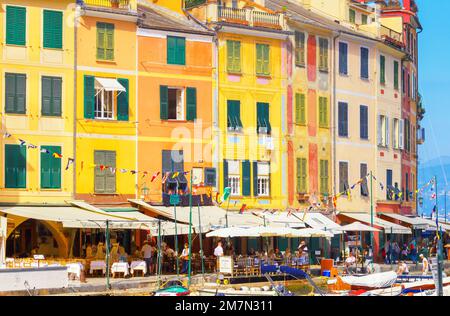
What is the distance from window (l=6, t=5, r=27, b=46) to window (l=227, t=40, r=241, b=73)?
11239 mm

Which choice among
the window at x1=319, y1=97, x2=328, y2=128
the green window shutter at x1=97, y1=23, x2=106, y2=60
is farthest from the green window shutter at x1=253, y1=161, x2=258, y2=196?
the green window shutter at x1=97, y1=23, x2=106, y2=60

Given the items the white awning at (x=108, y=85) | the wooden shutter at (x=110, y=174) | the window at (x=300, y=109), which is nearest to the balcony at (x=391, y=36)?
the window at (x=300, y=109)

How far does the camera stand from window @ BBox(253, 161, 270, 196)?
56.3 m

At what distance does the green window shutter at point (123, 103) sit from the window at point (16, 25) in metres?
5.18

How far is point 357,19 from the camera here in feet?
223

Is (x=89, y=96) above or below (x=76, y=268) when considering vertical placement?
above

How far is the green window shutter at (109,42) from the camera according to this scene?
51.0 metres

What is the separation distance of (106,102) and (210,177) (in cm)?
663

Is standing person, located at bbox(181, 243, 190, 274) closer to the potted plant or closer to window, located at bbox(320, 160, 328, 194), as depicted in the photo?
the potted plant

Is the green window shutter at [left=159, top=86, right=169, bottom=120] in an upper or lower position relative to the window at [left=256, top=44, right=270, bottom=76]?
lower

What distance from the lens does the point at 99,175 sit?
165 feet

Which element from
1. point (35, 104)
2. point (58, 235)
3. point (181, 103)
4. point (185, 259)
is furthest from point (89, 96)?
point (185, 259)

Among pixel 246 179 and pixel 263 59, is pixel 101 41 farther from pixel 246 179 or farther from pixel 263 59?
pixel 246 179

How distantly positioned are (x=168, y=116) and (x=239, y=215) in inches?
226
